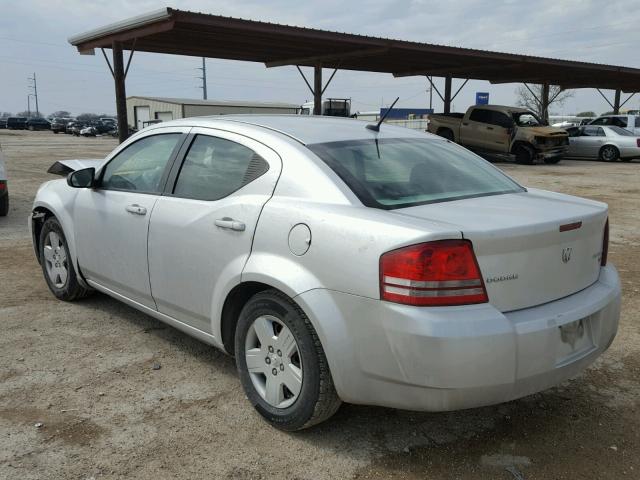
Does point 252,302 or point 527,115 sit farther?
point 527,115

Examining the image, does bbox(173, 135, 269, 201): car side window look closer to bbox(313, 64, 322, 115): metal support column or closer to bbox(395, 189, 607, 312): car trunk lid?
bbox(395, 189, 607, 312): car trunk lid

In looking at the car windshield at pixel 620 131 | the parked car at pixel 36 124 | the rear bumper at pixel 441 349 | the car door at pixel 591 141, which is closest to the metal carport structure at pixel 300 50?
the car door at pixel 591 141

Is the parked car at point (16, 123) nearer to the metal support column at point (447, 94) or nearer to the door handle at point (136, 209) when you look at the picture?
the metal support column at point (447, 94)

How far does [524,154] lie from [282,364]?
19.6 metres

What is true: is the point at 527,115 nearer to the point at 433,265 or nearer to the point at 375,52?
the point at 375,52

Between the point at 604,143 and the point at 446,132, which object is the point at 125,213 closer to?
the point at 446,132

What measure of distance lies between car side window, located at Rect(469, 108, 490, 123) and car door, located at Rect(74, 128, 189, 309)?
18901mm

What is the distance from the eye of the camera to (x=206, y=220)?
3234 millimetres

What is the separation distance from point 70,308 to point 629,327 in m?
4.33

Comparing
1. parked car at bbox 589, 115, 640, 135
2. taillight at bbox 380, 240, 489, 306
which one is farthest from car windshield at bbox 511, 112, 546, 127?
taillight at bbox 380, 240, 489, 306

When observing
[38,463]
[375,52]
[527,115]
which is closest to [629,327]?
[38,463]

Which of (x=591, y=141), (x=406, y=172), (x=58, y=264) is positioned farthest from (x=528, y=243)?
(x=591, y=141)

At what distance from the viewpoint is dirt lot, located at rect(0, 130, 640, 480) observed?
266 centimetres

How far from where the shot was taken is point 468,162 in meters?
3.59
